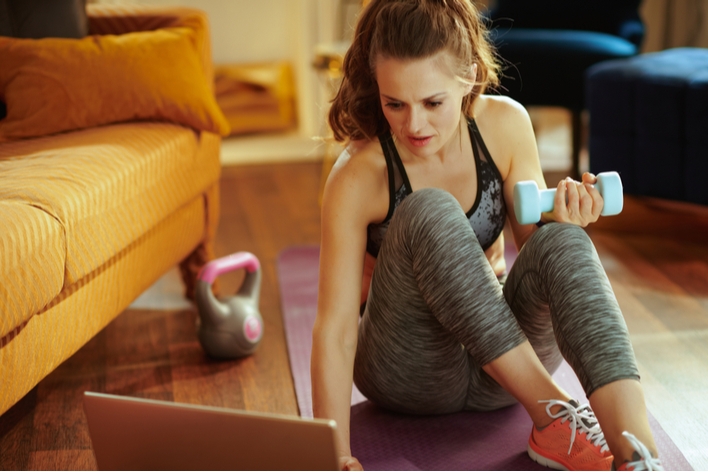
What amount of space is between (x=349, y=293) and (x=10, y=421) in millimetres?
751

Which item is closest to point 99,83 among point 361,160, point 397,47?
point 361,160

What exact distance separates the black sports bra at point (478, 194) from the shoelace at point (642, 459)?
1.49 feet

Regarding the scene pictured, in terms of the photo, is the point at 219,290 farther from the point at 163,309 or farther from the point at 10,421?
the point at 10,421

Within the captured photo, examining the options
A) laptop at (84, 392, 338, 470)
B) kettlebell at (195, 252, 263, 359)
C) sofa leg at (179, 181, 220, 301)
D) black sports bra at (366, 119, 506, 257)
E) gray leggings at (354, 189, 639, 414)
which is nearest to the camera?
laptop at (84, 392, 338, 470)

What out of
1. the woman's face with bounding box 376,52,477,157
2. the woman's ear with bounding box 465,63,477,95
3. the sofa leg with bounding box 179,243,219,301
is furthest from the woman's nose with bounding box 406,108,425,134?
the sofa leg with bounding box 179,243,219,301

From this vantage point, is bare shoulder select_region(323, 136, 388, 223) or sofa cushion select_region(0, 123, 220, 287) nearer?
bare shoulder select_region(323, 136, 388, 223)

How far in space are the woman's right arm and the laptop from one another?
1.02ft

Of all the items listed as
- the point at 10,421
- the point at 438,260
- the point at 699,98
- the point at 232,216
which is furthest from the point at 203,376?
the point at 699,98

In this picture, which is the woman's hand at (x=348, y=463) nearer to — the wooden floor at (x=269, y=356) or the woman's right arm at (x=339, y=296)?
the woman's right arm at (x=339, y=296)

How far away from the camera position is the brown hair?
116 centimetres

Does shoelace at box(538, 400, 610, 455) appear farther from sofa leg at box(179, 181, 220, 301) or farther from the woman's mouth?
sofa leg at box(179, 181, 220, 301)

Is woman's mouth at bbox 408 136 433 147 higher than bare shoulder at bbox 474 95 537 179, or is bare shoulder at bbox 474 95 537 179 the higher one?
woman's mouth at bbox 408 136 433 147

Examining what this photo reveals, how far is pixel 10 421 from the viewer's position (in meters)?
1.53

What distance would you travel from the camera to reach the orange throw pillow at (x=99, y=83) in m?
1.83
